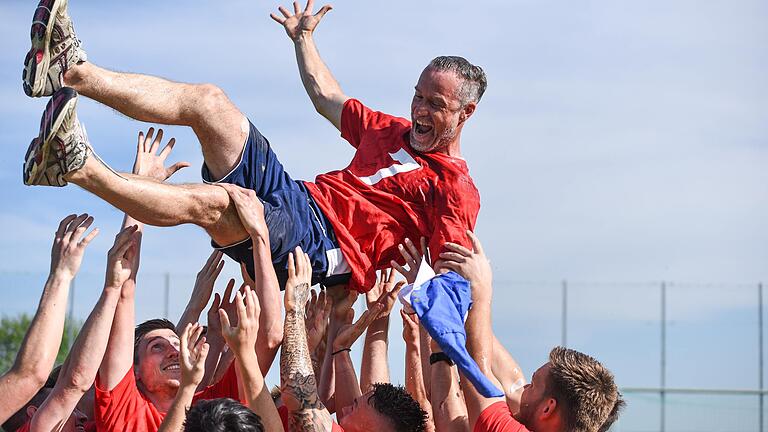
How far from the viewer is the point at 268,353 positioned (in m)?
5.20

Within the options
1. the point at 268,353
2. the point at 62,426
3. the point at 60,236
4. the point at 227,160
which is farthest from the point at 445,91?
the point at 62,426

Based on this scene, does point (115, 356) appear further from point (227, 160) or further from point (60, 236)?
point (227, 160)

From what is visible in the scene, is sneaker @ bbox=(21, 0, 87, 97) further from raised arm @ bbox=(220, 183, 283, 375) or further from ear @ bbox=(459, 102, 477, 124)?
ear @ bbox=(459, 102, 477, 124)

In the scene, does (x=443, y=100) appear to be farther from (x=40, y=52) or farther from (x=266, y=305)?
(x=40, y=52)

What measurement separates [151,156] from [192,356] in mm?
1439

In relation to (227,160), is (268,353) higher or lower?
lower

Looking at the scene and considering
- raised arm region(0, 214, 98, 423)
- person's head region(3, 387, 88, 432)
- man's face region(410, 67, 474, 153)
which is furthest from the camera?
man's face region(410, 67, 474, 153)

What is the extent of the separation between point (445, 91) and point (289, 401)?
1.82m

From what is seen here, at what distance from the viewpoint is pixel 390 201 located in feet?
19.4

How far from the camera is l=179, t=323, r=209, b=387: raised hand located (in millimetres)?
4574

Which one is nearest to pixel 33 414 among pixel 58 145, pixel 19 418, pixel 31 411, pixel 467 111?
pixel 31 411

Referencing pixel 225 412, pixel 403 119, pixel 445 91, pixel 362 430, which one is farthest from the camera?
pixel 403 119

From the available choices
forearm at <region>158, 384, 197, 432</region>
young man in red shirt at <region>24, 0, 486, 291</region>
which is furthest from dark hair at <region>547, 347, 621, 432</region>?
forearm at <region>158, 384, 197, 432</region>

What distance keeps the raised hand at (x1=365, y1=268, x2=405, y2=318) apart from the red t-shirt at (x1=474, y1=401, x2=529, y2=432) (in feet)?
4.13
